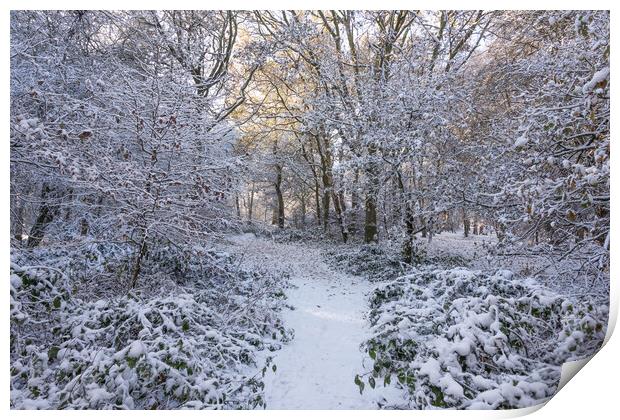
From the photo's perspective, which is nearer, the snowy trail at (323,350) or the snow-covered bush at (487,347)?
the snow-covered bush at (487,347)

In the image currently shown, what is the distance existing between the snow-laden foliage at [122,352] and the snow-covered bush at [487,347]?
1102 millimetres

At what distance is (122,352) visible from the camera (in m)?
2.35

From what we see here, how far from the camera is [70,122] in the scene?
10.00ft

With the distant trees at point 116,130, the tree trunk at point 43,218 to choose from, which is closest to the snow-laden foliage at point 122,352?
the tree trunk at point 43,218

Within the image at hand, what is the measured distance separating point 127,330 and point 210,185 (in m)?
1.78

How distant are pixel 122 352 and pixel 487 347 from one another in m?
2.62

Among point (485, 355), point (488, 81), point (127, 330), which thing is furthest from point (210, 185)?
point (488, 81)

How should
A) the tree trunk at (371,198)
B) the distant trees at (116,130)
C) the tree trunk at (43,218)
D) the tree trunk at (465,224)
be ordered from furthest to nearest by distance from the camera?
1. the tree trunk at (371,198)
2. the tree trunk at (465,224)
3. the tree trunk at (43,218)
4. the distant trees at (116,130)

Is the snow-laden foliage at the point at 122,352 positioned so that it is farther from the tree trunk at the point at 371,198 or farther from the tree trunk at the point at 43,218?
the tree trunk at the point at 371,198

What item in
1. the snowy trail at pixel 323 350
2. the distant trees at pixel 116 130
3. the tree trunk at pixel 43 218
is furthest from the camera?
the tree trunk at pixel 43 218

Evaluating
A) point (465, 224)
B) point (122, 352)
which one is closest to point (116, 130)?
point (122, 352)

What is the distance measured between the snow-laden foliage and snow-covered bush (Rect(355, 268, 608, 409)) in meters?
1.10

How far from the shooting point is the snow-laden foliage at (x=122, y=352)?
90.5 inches

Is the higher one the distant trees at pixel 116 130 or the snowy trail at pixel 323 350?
the distant trees at pixel 116 130
